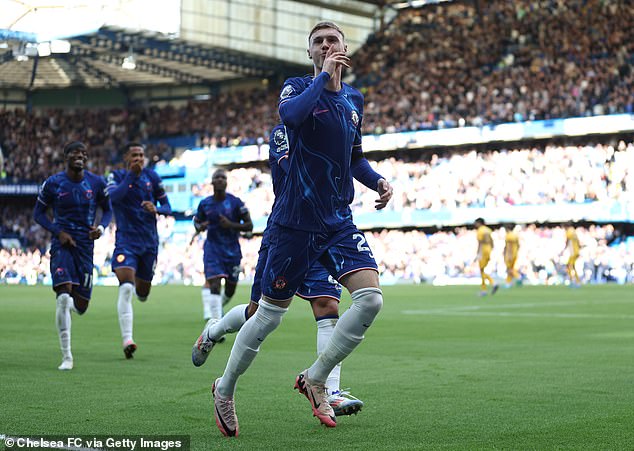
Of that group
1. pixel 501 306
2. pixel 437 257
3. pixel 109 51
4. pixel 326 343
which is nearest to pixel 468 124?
pixel 437 257

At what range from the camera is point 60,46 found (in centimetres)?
5941

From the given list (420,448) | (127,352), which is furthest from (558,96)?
(420,448)

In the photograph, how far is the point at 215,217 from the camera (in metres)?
16.8

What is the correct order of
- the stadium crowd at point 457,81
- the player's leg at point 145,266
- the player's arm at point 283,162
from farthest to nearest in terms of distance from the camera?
the stadium crowd at point 457,81, the player's leg at point 145,266, the player's arm at point 283,162

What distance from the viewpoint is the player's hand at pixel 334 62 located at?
6.11 metres

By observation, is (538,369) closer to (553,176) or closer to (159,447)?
(159,447)

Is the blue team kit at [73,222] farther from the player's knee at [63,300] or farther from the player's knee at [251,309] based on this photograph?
the player's knee at [251,309]

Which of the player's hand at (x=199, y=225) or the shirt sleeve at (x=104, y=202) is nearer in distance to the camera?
the shirt sleeve at (x=104, y=202)

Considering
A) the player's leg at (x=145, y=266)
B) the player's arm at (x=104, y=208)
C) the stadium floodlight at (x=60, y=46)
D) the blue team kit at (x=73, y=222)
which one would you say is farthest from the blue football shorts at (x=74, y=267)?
the stadium floodlight at (x=60, y=46)

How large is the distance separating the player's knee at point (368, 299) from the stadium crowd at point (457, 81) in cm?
3998

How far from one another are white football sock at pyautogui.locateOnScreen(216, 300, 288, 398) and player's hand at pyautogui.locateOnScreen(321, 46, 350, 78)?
58.2 inches

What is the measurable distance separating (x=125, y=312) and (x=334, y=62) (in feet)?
21.6

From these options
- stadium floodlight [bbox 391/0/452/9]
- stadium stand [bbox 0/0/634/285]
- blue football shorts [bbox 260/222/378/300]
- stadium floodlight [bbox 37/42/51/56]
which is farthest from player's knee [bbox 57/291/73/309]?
stadium floodlight [bbox 391/0/452/9]

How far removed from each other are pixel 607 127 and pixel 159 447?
135ft
